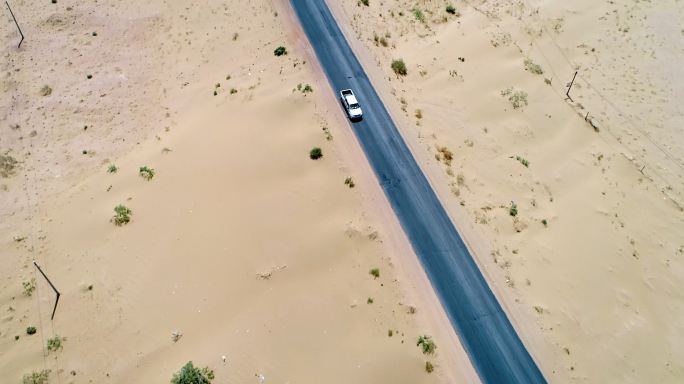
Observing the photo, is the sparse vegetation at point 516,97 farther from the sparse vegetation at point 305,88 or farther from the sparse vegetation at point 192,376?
the sparse vegetation at point 192,376

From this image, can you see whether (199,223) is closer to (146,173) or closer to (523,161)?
(146,173)

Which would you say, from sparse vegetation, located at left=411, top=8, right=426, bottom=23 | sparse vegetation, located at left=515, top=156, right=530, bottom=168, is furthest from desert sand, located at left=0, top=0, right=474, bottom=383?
sparse vegetation, located at left=411, top=8, right=426, bottom=23

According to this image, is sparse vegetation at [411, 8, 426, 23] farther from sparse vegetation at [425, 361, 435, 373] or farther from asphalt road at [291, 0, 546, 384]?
sparse vegetation at [425, 361, 435, 373]

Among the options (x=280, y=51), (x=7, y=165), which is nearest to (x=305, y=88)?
(x=280, y=51)

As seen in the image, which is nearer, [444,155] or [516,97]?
[444,155]

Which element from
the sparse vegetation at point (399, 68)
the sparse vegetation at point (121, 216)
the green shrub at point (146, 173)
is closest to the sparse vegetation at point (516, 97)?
the sparse vegetation at point (399, 68)

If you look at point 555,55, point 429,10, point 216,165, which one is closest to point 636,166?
point 555,55
